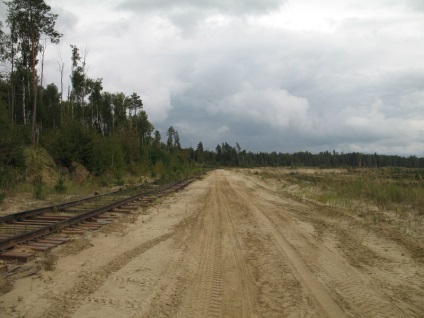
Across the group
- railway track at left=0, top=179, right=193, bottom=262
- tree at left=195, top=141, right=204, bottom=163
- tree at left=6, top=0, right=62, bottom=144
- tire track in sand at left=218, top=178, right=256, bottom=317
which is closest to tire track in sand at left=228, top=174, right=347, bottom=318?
tire track in sand at left=218, top=178, right=256, bottom=317

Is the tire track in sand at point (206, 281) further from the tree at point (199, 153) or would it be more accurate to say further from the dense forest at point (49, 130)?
the tree at point (199, 153)

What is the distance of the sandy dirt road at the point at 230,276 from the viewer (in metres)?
4.58

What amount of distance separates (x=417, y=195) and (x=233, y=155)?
490ft

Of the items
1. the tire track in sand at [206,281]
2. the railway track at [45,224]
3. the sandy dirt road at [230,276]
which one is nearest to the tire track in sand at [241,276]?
the sandy dirt road at [230,276]

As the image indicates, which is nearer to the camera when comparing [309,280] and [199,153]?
[309,280]

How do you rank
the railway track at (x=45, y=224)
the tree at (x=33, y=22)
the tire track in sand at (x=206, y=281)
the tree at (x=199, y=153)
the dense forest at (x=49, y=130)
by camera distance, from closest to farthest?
the tire track in sand at (x=206, y=281)
the railway track at (x=45, y=224)
the dense forest at (x=49, y=130)
the tree at (x=33, y=22)
the tree at (x=199, y=153)

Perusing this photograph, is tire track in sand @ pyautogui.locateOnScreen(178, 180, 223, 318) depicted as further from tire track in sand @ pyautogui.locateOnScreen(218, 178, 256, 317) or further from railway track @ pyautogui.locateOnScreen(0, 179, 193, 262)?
railway track @ pyautogui.locateOnScreen(0, 179, 193, 262)

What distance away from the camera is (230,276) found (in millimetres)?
5832

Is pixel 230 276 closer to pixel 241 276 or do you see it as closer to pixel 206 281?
pixel 241 276

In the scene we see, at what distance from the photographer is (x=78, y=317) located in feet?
13.9

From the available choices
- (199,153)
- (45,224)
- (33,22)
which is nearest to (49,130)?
(33,22)

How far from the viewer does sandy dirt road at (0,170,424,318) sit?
4.58m

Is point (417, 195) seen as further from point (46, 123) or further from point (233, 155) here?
point (233, 155)

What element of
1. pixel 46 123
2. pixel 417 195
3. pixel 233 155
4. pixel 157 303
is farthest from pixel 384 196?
pixel 233 155
